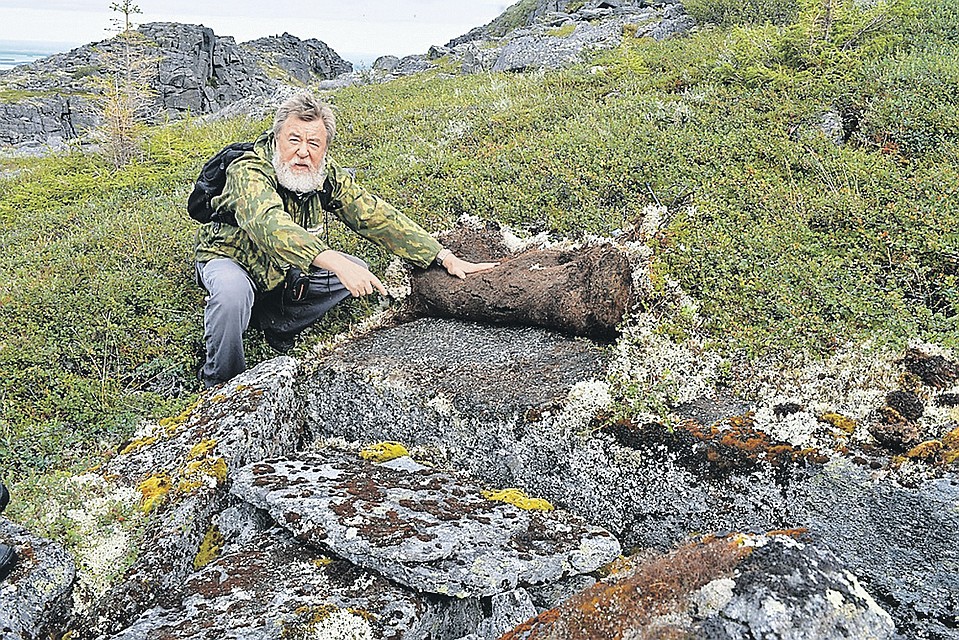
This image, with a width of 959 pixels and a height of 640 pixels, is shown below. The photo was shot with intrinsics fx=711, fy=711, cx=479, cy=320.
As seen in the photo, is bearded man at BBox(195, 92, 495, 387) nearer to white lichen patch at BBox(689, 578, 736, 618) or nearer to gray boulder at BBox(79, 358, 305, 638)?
gray boulder at BBox(79, 358, 305, 638)

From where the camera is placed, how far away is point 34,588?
14.0ft

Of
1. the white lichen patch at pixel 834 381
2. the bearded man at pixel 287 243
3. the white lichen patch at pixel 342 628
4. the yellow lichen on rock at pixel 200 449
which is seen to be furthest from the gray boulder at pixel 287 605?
the white lichen patch at pixel 834 381

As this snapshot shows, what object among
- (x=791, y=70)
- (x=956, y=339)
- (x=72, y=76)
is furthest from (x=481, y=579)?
(x=72, y=76)

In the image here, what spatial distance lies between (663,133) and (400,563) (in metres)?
7.50

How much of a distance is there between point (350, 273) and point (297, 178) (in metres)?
1.32

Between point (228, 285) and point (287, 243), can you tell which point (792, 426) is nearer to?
point (287, 243)

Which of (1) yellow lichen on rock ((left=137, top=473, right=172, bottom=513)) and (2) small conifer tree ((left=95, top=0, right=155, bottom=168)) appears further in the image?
(2) small conifer tree ((left=95, top=0, right=155, bottom=168))

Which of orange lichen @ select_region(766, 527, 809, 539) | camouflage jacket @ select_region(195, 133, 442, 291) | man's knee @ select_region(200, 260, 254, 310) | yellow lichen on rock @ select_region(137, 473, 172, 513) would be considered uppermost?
camouflage jacket @ select_region(195, 133, 442, 291)

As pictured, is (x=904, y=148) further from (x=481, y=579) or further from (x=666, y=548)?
(x=481, y=579)

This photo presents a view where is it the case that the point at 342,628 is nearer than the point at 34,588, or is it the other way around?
the point at 342,628

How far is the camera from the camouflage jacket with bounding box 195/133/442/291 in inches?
239

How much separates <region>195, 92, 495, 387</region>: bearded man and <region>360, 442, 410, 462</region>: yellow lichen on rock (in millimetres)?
1248

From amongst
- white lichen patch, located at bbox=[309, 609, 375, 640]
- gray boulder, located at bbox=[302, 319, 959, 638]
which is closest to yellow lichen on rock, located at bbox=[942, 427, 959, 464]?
gray boulder, located at bbox=[302, 319, 959, 638]

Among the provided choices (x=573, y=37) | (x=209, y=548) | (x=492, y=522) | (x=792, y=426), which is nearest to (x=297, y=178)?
(x=209, y=548)
